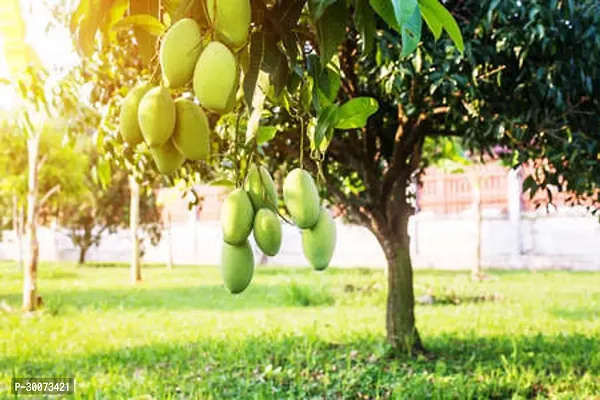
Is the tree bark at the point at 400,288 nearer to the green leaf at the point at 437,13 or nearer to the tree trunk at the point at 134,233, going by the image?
→ the green leaf at the point at 437,13

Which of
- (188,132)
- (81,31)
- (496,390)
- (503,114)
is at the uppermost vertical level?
(503,114)

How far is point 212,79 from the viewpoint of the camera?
0.67 metres

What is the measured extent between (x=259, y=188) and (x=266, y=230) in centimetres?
6

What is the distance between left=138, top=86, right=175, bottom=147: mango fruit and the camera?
704 mm

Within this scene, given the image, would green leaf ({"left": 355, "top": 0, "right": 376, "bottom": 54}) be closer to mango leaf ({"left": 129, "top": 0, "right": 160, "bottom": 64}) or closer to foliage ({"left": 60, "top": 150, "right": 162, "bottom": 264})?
mango leaf ({"left": 129, "top": 0, "right": 160, "bottom": 64})

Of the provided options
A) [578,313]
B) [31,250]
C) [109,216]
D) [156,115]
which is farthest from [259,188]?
[109,216]

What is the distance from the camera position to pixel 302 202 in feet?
2.68

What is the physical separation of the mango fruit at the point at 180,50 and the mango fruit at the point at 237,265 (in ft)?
0.69

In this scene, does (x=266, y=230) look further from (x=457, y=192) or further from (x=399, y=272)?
(x=457, y=192)

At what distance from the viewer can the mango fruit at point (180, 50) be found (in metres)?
→ 0.69

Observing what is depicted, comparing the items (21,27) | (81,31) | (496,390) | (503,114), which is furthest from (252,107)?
(496,390)

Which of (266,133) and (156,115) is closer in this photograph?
(156,115)

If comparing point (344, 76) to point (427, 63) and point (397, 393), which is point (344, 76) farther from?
point (397, 393)

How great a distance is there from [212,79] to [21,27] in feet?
1.53
